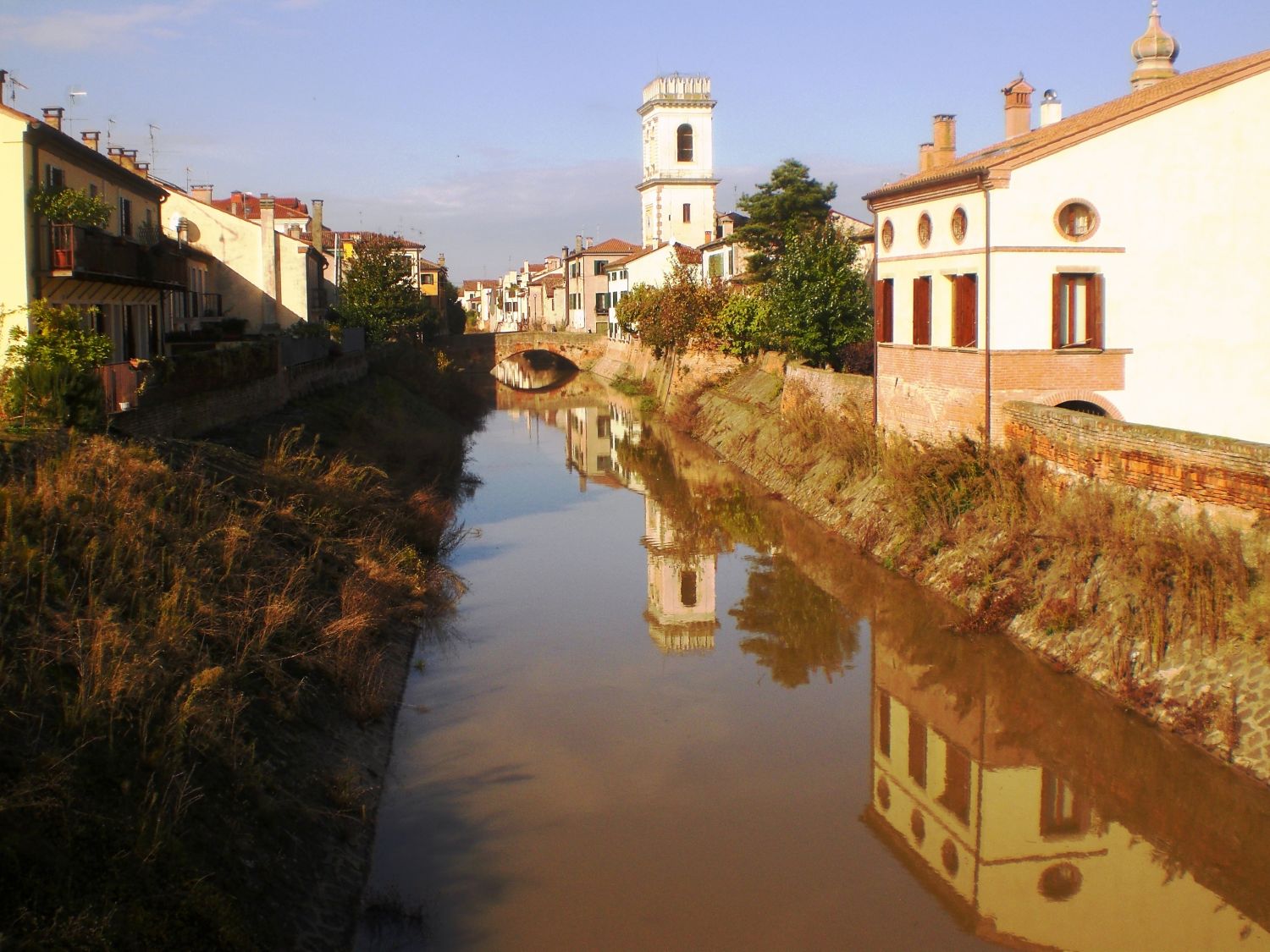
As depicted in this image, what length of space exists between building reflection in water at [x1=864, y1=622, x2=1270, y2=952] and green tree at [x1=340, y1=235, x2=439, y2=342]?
4240cm

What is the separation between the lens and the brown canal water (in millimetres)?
9930

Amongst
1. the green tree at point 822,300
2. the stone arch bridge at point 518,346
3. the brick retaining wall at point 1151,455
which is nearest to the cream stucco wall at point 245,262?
the green tree at point 822,300

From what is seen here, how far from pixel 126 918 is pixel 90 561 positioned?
5.08 metres

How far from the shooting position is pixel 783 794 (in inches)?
489

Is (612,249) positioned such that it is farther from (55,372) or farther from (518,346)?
(55,372)

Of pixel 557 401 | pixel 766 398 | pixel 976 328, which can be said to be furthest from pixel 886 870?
pixel 557 401

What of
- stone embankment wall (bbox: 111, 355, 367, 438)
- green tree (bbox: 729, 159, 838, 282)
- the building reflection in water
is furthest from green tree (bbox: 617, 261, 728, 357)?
the building reflection in water

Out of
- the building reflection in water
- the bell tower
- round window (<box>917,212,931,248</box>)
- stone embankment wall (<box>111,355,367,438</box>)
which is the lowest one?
the building reflection in water

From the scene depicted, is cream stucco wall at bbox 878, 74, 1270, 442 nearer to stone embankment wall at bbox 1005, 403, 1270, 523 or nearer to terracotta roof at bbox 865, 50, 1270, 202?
terracotta roof at bbox 865, 50, 1270, 202

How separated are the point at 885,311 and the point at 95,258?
1575 cm

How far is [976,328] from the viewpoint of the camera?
69.7ft

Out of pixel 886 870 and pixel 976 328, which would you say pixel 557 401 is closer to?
pixel 976 328

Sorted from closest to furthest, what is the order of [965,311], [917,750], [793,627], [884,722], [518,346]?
[917,750] < [884,722] < [793,627] < [965,311] < [518,346]

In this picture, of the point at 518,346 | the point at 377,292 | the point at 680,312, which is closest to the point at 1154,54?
the point at 680,312
